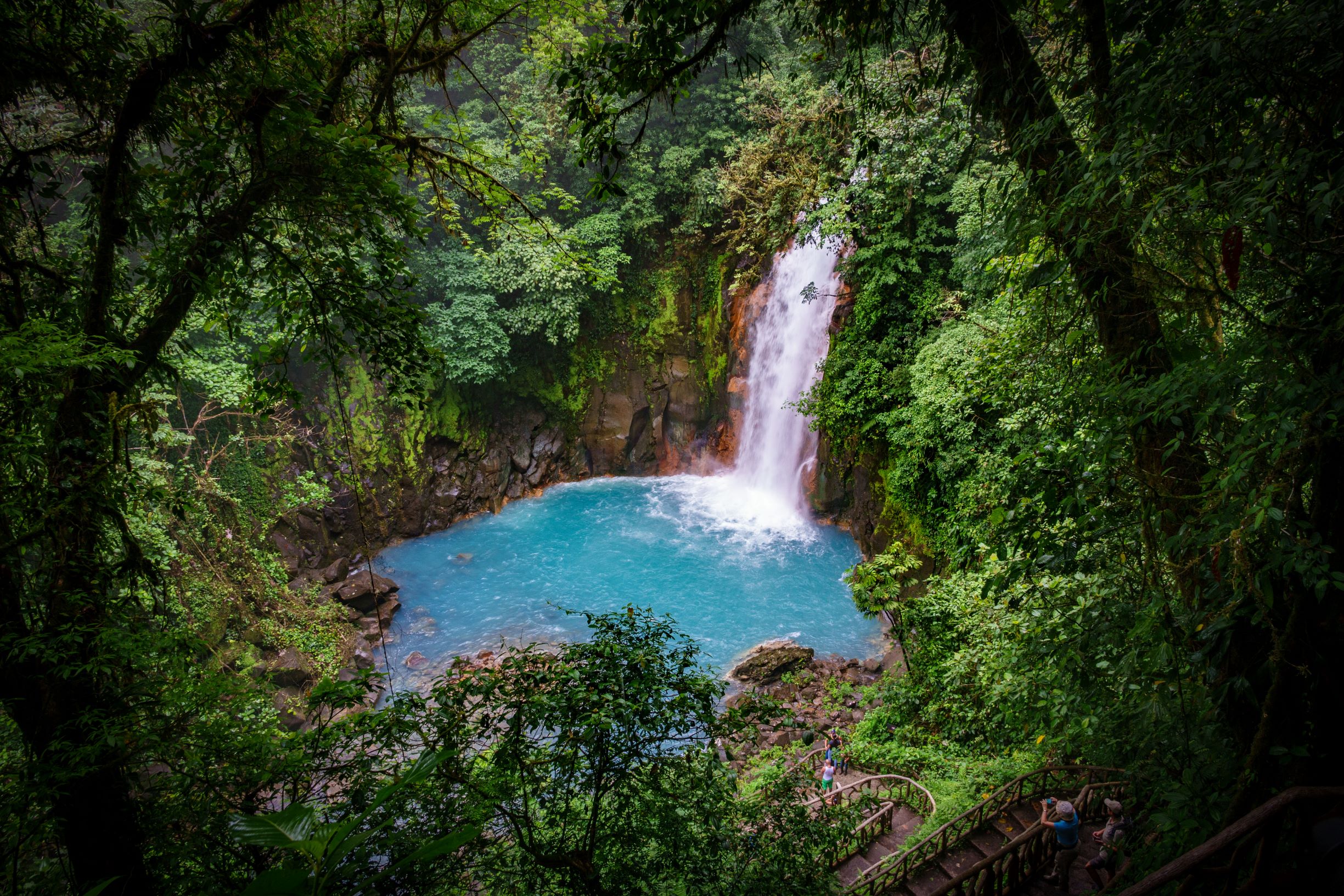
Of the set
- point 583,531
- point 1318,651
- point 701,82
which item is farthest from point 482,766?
point 701,82

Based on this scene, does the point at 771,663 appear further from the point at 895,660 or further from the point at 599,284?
the point at 599,284

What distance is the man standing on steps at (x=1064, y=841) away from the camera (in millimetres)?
4324

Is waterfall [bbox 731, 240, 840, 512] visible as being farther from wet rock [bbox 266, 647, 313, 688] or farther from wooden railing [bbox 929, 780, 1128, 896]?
wet rock [bbox 266, 647, 313, 688]

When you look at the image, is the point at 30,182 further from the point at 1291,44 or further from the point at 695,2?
the point at 1291,44

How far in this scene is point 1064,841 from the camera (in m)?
4.38

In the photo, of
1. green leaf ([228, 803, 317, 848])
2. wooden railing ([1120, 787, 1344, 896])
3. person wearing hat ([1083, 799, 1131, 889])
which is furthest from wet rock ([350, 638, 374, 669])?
wooden railing ([1120, 787, 1344, 896])

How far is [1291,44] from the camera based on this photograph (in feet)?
5.62

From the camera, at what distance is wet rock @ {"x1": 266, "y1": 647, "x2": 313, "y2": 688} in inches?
343

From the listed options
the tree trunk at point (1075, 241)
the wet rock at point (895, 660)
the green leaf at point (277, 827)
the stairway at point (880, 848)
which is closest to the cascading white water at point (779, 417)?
the wet rock at point (895, 660)

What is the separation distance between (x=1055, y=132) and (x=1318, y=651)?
2.10 meters

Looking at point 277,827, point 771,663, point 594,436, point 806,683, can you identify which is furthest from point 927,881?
point 594,436

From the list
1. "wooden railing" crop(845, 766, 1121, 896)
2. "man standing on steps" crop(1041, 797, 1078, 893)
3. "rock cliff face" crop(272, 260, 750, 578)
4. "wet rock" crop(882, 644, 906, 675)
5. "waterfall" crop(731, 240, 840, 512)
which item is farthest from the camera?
"rock cliff face" crop(272, 260, 750, 578)

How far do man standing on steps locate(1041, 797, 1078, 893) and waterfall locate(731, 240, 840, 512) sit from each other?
922 cm

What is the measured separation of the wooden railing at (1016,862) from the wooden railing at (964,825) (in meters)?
0.21
